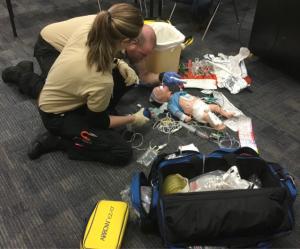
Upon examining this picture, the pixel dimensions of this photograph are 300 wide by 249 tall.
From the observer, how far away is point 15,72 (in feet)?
7.28

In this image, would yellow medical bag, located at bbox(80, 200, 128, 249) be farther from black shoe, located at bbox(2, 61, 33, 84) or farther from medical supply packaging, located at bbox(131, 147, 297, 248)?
black shoe, located at bbox(2, 61, 33, 84)

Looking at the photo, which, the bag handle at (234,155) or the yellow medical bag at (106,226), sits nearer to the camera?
the yellow medical bag at (106,226)

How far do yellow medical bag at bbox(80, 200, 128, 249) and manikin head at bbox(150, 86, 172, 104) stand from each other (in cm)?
86

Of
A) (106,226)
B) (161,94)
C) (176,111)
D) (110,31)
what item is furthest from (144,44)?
(106,226)

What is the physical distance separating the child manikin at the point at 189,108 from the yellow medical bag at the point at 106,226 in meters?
0.78

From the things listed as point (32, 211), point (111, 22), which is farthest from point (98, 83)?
point (32, 211)

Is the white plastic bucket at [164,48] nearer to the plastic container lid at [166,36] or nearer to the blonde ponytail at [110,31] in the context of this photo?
the plastic container lid at [166,36]

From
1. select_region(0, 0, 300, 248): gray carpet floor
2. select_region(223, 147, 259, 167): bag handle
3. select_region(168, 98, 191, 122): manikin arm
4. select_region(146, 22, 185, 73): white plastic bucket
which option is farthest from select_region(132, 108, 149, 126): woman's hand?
select_region(223, 147, 259, 167): bag handle

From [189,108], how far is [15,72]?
1.21 metres

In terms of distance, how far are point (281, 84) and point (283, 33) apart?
1.20 ft

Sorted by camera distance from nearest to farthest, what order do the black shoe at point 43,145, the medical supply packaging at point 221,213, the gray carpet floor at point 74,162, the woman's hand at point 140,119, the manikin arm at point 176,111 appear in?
the medical supply packaging at point 221,213 < the gray carpet floor at point 74,162 < the black shoe at point 43,145 < the woman's hand at point 140,119 < the manikin arm at point 176,111

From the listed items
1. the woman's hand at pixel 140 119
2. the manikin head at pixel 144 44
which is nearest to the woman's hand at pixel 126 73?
the manikin head at pixel 144 44

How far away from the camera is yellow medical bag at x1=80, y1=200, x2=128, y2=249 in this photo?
4.35 ft

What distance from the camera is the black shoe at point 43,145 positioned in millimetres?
1750
